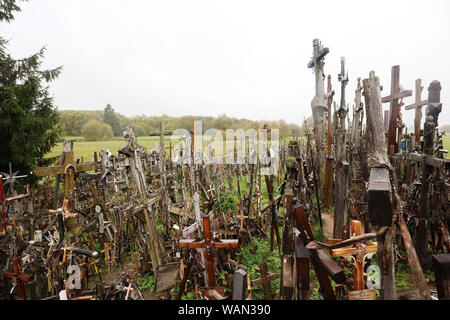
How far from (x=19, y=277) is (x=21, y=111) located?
665 cm

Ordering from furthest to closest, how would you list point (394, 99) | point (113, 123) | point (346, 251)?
point (113, 123) → point (394, 99) → point (346, 251)

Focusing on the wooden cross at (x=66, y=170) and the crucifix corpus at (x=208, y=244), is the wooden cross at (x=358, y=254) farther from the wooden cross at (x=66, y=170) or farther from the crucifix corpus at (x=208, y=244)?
the wooden cross at (x=66, y=170)

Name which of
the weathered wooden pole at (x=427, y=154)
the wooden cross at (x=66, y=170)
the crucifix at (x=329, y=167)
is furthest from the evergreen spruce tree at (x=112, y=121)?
the weathered wooden pole at (x=427, y=154)

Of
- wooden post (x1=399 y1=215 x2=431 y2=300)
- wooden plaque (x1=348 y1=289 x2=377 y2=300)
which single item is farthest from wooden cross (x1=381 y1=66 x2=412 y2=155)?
wooden plaque (x1=348 y1=289 x2=377 y2=300)

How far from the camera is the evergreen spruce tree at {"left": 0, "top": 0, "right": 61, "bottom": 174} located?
8617 millimetres

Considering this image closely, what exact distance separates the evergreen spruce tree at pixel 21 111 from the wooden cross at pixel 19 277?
575 centimetres

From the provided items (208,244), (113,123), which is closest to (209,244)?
(208,244)

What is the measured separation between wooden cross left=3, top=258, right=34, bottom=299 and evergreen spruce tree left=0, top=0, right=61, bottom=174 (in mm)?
5750

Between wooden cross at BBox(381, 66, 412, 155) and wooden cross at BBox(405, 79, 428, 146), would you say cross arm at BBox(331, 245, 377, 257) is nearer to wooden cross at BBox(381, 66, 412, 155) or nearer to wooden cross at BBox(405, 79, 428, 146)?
wooden cross at BBox(381, 66, 412, 155)

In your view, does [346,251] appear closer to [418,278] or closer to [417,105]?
[418,278]

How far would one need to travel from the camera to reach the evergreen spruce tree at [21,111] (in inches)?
339

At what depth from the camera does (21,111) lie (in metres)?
8.61
